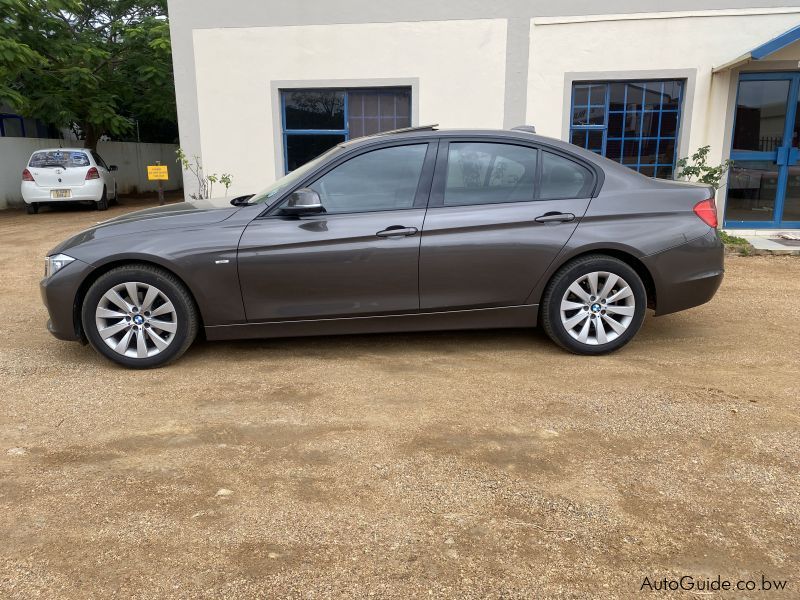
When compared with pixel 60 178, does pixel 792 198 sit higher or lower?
lower

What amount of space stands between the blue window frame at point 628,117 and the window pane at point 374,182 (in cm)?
626

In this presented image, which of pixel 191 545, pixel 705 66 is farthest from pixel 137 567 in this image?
pixel 705 66

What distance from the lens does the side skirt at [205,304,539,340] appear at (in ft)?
14.1

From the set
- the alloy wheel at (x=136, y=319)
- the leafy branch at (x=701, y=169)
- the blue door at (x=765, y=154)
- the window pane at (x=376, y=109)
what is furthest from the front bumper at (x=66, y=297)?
the blue door at (x=765, y=154)

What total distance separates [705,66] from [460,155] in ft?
22.7

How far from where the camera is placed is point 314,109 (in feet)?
33.5

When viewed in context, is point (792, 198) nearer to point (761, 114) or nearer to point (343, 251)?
point (761, 114)

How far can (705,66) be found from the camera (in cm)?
939

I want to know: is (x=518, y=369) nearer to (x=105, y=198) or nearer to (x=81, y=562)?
(x=81, y=562)

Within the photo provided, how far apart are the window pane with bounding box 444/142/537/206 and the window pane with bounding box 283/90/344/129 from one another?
6181mm

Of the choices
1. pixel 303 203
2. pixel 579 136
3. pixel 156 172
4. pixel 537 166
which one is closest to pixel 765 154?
pixel 579 136

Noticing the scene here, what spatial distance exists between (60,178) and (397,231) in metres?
12.3

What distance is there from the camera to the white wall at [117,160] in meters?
15.5

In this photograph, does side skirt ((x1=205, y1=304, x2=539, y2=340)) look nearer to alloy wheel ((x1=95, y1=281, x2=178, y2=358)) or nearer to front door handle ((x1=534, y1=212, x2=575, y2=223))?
alloy wheel ((x1=95, y1=281, x2=178, y2=358))
